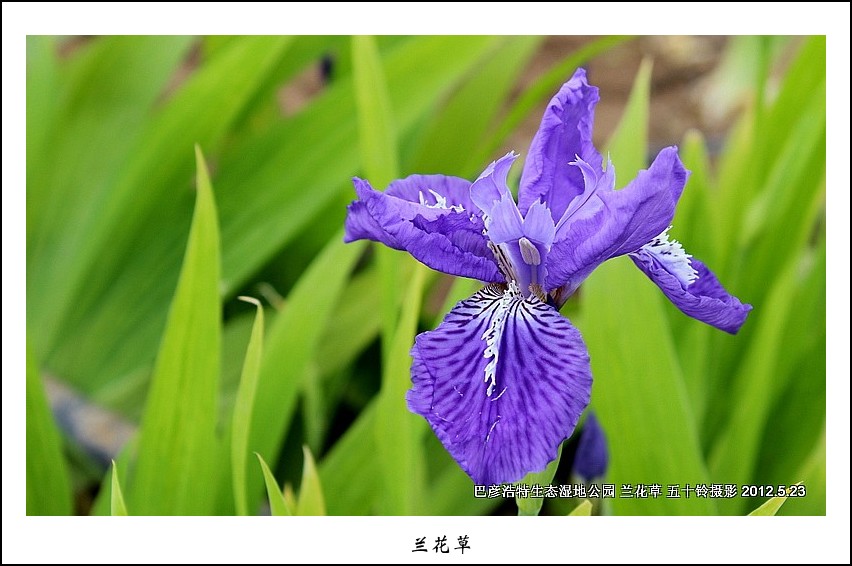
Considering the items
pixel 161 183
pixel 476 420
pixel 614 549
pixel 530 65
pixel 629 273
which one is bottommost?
pixel 614 549

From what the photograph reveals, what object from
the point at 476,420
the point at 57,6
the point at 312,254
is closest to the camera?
the point at 476,420

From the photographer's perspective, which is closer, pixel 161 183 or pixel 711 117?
pixel 161 183

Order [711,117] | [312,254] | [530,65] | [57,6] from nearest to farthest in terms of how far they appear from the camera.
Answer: [57,6] → [312,254] → [711,117] → [530,65]

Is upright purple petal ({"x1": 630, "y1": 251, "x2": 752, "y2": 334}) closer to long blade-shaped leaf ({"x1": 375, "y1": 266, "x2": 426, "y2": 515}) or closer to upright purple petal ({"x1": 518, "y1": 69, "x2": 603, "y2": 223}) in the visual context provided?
upright purple petal ({"x1": 518, "y1": 69, "x2": 603, "y2": 223})

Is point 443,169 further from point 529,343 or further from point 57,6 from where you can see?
point 529,343

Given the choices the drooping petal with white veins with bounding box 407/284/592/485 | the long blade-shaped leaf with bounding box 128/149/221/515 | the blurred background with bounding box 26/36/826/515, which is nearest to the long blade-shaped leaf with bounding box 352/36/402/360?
the blurred background with bounding box 26/36/826/515

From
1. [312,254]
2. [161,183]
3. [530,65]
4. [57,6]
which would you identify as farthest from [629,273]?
[530,65]

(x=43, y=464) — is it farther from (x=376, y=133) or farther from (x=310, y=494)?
(x=376, y=133)

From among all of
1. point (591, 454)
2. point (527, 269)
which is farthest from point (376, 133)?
point (591, 454)
